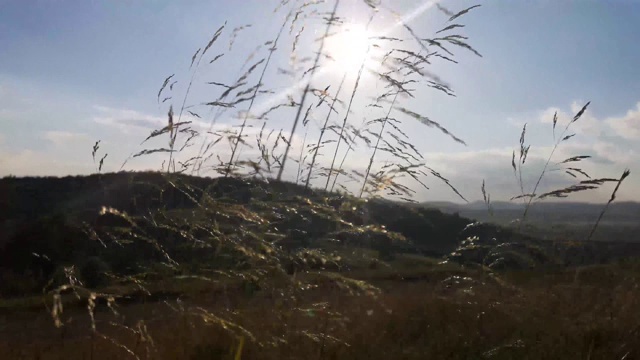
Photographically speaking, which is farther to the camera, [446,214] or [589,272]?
[446,214]

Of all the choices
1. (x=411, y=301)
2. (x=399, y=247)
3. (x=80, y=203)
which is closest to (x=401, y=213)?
(x=399, y=247)

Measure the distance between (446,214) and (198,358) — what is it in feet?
96.4

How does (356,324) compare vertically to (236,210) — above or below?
below

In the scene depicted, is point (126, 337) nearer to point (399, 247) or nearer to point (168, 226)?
point (168, 226)

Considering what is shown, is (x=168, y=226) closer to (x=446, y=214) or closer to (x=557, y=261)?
(x=557, y=261)

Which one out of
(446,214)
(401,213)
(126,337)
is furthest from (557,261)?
(446,214)

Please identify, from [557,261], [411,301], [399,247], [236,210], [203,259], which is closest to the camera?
[236,210]

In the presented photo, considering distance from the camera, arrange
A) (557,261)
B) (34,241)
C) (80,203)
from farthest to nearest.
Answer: (80,203)
(34,241)
(557,261)

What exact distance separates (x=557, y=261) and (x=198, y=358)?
1.90 m

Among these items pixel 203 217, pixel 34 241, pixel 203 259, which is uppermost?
pixel 203 217

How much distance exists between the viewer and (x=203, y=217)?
252 cm

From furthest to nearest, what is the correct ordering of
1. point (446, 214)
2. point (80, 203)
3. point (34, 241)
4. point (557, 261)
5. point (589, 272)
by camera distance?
point (446, 214) → point (80, 203) → point (34, 241) → point (589, 272) → point (557, 261)

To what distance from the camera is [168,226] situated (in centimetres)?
245

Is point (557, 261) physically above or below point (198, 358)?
above
